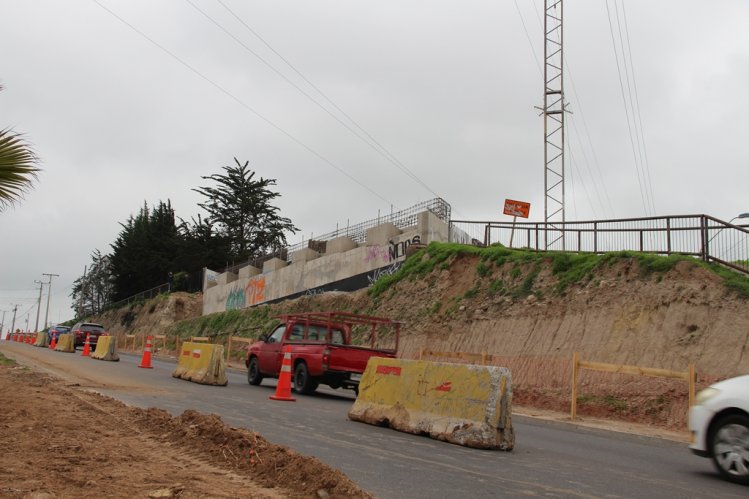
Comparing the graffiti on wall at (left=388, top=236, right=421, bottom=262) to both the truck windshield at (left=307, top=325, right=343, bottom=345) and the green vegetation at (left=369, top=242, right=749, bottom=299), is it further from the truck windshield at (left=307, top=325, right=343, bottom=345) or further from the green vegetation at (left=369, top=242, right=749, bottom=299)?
the truck windshield at (left=307, top=325, right=343, bottom=345)

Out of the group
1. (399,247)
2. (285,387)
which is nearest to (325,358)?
(285,387)

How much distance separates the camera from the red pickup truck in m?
14.5

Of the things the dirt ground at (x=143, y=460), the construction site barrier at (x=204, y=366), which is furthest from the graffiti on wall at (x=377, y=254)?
the dirt ground at (x=143, y=460)

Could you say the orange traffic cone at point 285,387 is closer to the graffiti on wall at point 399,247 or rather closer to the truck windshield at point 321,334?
the truck windshield at point 321,334

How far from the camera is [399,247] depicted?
30.5m

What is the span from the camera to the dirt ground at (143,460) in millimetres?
4699

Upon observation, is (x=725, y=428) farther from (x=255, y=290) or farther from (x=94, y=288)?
(x=94, y=288)

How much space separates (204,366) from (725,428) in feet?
40.3

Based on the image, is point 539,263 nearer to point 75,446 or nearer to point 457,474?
point 457,474

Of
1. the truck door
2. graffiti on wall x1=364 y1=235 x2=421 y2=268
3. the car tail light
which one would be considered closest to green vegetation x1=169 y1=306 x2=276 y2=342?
graffiti on wall x1=364 y1=235 x2=421 y2=268

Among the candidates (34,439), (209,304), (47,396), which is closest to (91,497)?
(34,439)

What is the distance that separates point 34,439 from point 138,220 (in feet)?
251

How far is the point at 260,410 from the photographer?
10.8 m

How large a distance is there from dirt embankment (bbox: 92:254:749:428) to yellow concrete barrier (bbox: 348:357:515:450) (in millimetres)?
6821
